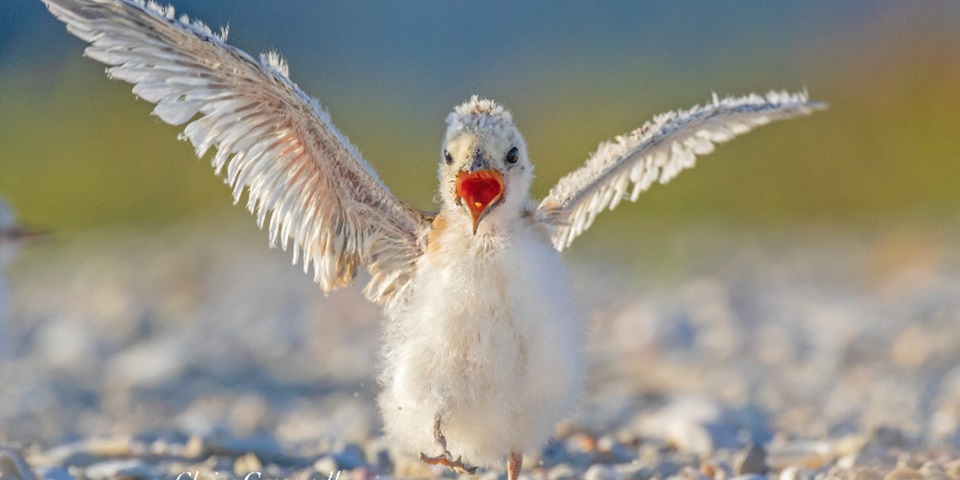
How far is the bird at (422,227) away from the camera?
14.5 feet

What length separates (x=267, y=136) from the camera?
4.75m

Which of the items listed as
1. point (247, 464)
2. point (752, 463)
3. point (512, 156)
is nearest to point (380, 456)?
point (247, 464)

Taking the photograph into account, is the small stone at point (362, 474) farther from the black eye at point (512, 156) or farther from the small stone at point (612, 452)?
the black eye at point (512, 156)

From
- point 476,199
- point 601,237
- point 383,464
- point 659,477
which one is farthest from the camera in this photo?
point 601,237

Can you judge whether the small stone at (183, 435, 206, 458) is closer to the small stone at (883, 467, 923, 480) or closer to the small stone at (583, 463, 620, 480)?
the small stone at (583, 463, 620, 480)

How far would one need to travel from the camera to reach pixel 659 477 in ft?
18.0

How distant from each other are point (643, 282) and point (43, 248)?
8345 millimetres

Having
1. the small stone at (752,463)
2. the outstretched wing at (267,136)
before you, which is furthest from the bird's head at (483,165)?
the small stone at (752,463)

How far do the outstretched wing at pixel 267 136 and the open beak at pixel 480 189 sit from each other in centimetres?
45

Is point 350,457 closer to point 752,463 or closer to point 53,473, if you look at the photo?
point 53,473

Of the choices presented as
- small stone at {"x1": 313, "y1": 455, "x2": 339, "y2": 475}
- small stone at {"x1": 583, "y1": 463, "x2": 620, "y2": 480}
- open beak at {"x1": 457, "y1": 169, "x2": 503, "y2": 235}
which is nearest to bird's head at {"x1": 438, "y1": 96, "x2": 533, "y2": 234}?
open beak at {"x1": 457, "y1": 169, "x2": 503, "y2": 235}

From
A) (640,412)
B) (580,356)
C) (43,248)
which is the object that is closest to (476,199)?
(580,356)

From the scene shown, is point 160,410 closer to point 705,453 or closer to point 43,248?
point 705,453

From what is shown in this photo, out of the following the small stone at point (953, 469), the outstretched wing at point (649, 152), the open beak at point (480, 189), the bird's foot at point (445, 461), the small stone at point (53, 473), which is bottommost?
the small stone at point (953, 469)
